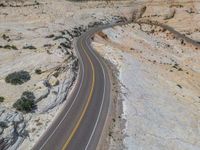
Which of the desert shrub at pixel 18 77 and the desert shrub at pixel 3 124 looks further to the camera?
the desert shrub at pixel 18 77

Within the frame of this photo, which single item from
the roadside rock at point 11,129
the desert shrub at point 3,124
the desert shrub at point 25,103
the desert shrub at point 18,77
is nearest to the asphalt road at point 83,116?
the roadside rock at point 11,129

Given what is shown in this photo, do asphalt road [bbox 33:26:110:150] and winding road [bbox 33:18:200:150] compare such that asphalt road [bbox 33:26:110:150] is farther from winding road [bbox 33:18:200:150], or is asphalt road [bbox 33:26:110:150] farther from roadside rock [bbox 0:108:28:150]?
roadside rock [bbox 0:108:28:150]

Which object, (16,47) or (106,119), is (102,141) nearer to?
(106,119)

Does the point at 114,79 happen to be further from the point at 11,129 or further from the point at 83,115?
the point at 11,129

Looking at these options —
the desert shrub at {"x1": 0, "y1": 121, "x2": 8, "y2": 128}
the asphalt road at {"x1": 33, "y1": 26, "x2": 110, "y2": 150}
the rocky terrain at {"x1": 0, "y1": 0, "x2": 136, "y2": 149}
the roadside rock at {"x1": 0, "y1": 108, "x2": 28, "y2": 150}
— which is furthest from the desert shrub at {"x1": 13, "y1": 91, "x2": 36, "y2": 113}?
the desert shrub at {"x1": 0, "y1": 121, "x2": 8, "y2": 128}

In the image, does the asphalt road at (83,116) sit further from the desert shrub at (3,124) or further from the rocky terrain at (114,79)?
the desert shrub at (3,124)

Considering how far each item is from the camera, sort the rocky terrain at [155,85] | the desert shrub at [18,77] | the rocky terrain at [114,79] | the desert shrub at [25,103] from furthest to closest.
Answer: the desert shrub at [18,77] → the desert shrub at [25,103] → the rocky terrain at [155,85] → the rocky terrain at [114,79]
